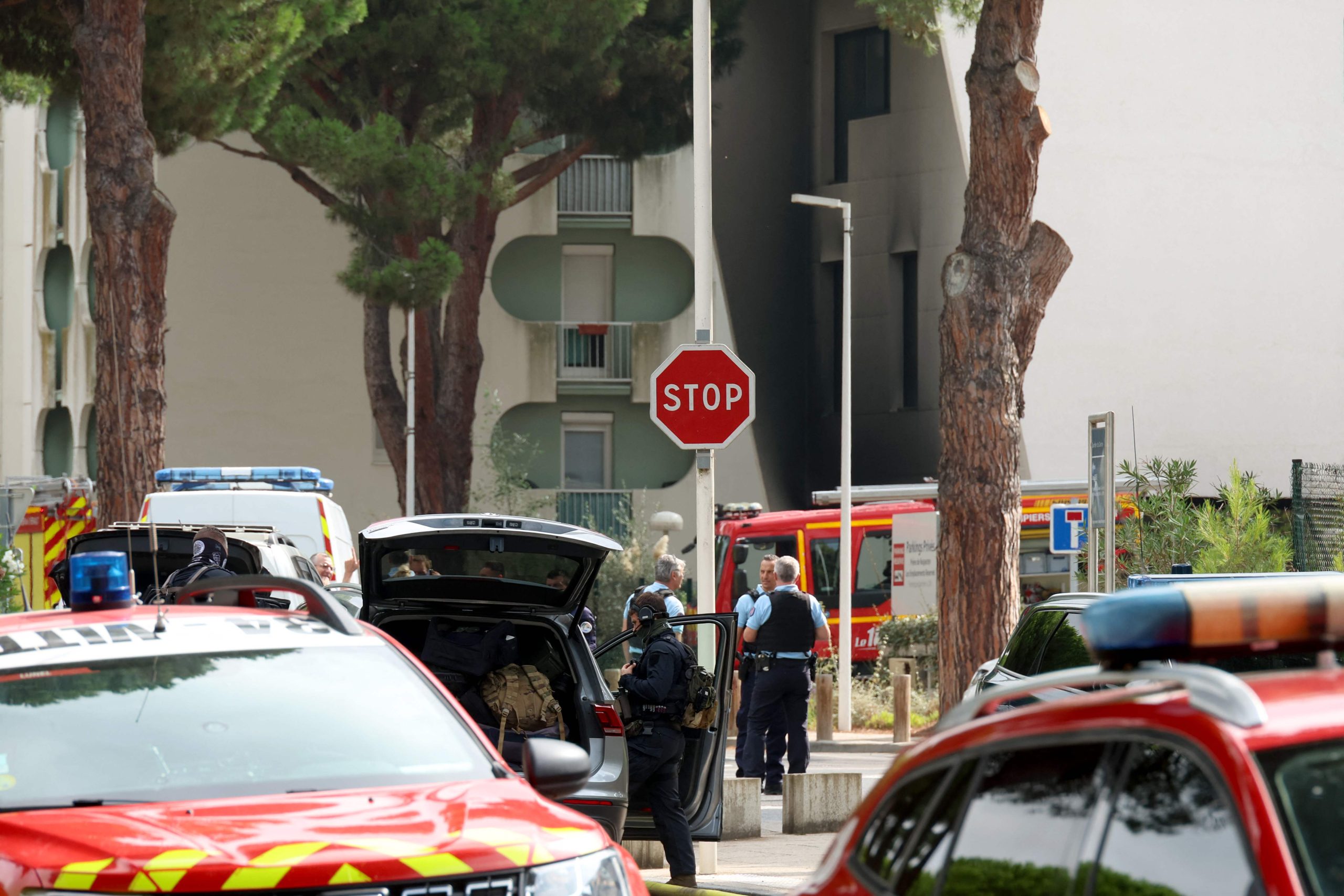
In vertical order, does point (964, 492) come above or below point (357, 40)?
below

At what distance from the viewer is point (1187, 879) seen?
8.84 ft

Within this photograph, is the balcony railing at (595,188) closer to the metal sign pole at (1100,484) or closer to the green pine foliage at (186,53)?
the green pine foliage at (186,53)

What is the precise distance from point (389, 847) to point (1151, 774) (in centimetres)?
204

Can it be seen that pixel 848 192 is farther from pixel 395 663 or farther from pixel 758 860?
pixel 395 663

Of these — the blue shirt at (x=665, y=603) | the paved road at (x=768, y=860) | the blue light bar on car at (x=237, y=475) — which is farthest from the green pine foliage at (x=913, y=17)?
the paved road at (x=768, y=860)

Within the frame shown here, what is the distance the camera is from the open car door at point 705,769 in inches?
347

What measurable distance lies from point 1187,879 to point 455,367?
99.5 feet

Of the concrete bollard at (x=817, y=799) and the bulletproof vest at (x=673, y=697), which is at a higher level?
the bulletproof vest at (x=673, y=697)

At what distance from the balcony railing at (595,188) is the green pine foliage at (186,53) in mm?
16790

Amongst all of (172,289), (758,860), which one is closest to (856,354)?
(172,289)

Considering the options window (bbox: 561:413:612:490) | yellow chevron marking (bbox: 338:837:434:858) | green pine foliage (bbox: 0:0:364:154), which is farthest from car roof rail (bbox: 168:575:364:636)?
window (bbox: 561:413:612:490)

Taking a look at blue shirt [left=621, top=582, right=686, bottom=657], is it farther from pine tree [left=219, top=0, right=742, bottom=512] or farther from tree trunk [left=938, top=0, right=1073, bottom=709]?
pine tree [left=219, top=0, right=742, bottom=512]

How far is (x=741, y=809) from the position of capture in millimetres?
11414

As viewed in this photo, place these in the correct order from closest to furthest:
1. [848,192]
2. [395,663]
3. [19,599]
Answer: [395,663] → [19,599] → [848,192]
